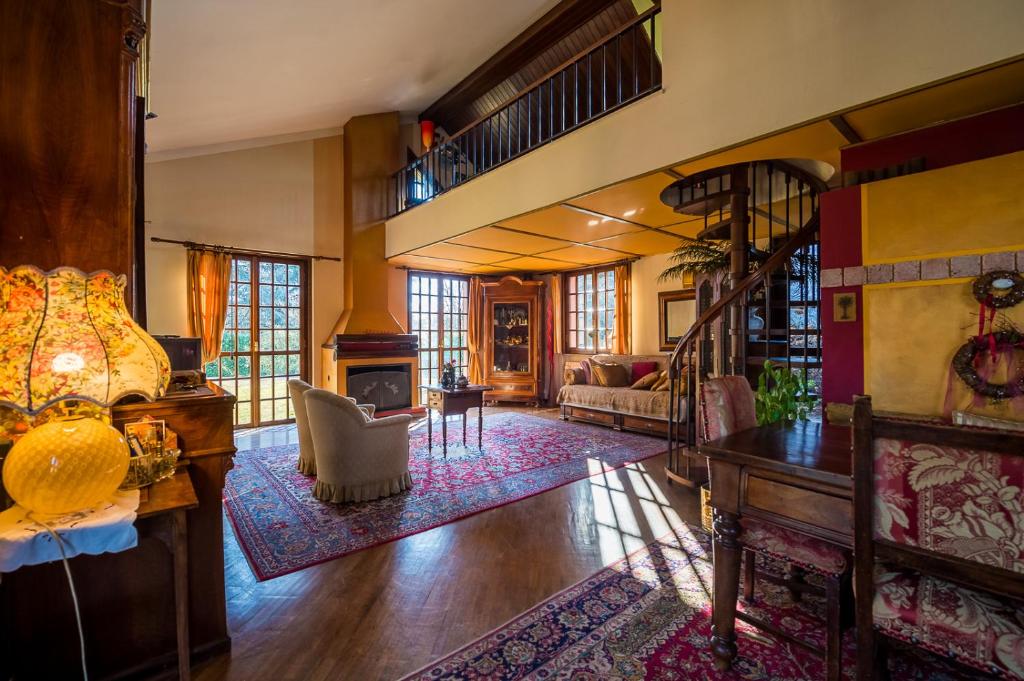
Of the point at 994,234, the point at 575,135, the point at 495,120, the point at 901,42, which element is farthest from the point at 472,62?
the point at 994,234

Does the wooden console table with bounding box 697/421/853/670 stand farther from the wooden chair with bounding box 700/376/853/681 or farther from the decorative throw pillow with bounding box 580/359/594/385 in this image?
→ the decorative throw pillow with bounding box 580/359/594/385

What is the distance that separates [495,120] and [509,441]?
18.8 feet

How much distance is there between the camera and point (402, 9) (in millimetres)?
4047

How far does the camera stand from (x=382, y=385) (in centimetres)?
675

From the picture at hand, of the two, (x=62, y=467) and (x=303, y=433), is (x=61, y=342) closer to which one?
(x=62, y=467)

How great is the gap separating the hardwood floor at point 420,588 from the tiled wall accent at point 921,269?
1.88 metres

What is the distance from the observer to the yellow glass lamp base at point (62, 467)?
4.09 ft

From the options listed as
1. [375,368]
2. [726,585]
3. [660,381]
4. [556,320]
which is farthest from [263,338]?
[726,585]

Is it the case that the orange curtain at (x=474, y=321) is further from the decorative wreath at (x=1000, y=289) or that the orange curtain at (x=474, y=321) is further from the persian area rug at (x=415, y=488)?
the decorative wreath at (x=1000, y=289)

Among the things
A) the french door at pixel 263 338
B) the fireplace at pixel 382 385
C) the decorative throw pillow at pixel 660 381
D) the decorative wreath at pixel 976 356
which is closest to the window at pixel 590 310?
the decorative throw pillow at pixel 660 381

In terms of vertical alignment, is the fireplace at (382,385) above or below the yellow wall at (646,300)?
below

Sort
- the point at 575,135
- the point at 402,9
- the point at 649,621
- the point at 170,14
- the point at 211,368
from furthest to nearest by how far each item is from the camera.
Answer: the point at 211,368
the point at 402,9
the point at 575,135
the point at 170,14
the point at 649,621

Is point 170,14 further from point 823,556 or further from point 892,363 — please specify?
point 892,363

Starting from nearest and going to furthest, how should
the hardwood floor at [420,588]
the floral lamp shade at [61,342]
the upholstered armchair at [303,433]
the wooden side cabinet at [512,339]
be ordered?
1. the floral lamp shade at [61,342]
2. the hardwood floor at [420,588]
3. the upholstered armchair at [303,433]
4. the wooden side cabinet at [512,339]
